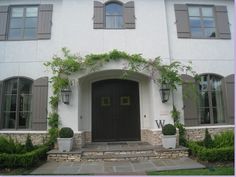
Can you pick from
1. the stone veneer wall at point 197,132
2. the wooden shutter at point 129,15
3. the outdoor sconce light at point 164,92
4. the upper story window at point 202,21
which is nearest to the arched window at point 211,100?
the stone veneer wall at point 197,132

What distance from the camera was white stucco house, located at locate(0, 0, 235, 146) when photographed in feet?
26.1

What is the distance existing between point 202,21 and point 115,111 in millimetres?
5242

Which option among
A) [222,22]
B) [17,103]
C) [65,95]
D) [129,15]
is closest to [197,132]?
[222,22]

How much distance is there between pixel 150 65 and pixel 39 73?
13.8 feet

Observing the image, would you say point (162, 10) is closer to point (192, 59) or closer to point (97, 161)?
point (192, 59)

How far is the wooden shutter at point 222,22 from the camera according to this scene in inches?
346

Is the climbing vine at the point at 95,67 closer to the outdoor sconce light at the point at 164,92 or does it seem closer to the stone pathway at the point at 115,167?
the outdoor sconce light at the point at 164,92

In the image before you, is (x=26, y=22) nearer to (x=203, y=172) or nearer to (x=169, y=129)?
(x=169, y=129)

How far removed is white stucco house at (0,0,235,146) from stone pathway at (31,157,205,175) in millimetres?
1407

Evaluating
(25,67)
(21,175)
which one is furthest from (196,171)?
(25,67)

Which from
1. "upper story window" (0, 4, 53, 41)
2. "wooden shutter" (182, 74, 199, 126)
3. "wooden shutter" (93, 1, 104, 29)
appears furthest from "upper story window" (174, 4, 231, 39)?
"upper story window" (0, 4, 53, 41)

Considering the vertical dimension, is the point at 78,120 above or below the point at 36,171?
above

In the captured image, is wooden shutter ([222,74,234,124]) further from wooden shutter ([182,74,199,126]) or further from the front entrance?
the front entrance

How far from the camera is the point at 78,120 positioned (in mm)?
7547
